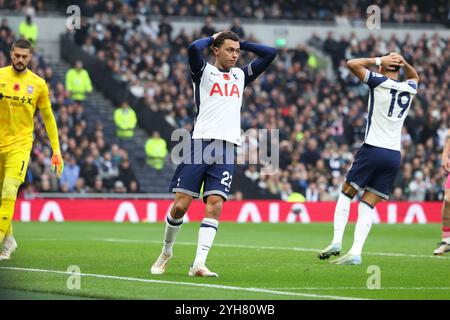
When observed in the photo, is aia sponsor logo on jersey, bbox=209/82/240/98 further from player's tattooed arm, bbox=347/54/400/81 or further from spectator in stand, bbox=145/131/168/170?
spectator in stand, bbox=145/131/168/170

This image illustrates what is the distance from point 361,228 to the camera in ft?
Answer: 45.4

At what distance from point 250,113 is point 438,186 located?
6.00 metres

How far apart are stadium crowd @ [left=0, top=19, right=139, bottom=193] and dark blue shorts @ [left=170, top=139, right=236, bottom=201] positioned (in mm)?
15573

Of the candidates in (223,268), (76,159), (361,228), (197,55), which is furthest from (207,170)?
(76,159)

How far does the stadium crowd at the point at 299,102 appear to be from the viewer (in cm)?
3098

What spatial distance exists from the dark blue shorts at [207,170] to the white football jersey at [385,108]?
2775 mm

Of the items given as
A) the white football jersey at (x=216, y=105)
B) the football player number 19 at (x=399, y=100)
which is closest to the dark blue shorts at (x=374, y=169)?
the football player number 19 at (x=399, y=100)

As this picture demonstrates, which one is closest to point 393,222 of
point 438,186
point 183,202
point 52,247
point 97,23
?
point 438,186

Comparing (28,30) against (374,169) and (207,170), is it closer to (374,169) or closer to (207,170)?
(374,169)

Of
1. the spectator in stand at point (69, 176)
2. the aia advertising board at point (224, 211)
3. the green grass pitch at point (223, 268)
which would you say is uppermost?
the green grass pitch at point (223, 268)

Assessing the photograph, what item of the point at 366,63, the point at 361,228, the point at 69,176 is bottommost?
the point at 69,176

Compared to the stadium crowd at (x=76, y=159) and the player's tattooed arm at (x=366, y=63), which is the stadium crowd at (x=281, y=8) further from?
the player's tattooed arm at (x=366, y=63)

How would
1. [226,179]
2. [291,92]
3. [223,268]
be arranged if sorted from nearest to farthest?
[226,179] < [223,268] < [291,92]

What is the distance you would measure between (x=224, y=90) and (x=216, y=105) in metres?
0.19
